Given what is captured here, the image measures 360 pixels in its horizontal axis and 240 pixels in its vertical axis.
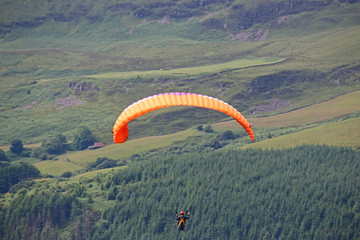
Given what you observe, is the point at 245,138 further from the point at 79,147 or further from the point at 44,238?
the point at 44,238

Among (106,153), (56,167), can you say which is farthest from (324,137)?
(56,167)

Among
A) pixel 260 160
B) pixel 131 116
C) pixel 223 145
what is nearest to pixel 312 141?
pixel 260 160

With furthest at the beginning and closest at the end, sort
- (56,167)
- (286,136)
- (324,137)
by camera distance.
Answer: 1. (56,167)
2. (286,136)
3. (324,137)

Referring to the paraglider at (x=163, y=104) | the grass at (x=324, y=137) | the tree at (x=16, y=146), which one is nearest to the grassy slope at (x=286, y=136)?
the grass at (x=324, y=137)

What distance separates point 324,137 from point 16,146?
8454cm

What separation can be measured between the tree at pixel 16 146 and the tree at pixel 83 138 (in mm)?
15040

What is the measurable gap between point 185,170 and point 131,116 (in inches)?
2968

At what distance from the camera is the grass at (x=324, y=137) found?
137 metres

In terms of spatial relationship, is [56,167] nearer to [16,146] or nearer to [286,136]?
[16,146]

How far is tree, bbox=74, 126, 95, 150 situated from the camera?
175m

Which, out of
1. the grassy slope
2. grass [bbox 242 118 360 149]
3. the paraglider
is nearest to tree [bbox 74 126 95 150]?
the grassy slope

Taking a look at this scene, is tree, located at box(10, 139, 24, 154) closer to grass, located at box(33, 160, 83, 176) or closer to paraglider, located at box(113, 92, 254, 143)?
grass, located at box(33, 160, 83, 176)

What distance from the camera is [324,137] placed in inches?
5595

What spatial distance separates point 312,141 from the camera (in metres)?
140
